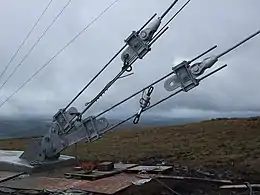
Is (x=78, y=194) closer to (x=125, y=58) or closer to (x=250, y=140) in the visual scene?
(x=125, y=58)

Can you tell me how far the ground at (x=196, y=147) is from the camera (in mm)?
12391

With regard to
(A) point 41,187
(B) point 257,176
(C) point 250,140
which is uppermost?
(C) point 250,140

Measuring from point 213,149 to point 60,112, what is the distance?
546 cm

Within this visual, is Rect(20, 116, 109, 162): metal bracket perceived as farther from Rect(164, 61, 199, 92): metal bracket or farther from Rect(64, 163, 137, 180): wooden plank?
Rect(164, 61, 199, 92): metal bracket

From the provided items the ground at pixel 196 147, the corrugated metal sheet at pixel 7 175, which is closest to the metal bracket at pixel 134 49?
the corrugated metal sheet at pixel 7 175

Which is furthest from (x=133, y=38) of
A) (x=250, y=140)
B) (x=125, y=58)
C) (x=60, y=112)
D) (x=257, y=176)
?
(x=250, y=140)

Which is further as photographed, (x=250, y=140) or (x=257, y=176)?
(x=250, y=140)

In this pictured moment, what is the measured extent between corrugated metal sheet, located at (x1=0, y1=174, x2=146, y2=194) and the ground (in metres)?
3.06

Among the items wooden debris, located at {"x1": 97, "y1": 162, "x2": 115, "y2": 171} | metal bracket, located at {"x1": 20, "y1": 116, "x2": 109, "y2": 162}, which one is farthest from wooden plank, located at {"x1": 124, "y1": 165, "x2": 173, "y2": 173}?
metal bracket, located at {"x1": 20, "y1": 116, "x2": 109, "y2": 162}

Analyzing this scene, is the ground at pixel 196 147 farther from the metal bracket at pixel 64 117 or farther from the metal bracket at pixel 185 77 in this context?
the metal bracket at pixel 64 117

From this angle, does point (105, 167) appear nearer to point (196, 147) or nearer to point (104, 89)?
point (104, 89)

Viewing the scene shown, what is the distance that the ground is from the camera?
40.7 feet

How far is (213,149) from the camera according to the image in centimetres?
1443

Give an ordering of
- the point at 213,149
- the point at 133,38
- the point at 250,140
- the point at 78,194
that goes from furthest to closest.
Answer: the point at 250,140 < the point at 213,149 < the point at 133,38 < the point at 78,194
